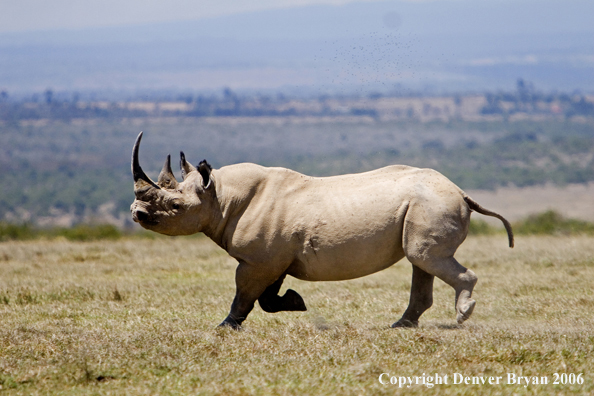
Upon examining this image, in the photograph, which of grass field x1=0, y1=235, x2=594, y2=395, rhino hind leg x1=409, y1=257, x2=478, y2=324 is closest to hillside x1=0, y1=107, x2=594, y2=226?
grass field x1=0, y1=235, x2=594, y2=395

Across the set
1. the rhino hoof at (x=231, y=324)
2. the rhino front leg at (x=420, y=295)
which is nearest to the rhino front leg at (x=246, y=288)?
the rhino hoof at (x=231, y=324)

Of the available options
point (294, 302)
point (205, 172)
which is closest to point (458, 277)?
point (294, 302)

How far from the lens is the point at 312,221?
8422mm

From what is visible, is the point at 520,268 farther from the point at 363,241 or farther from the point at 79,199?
the point at 79,199

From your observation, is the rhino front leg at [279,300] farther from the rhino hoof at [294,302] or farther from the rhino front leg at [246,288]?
the rhino front leg at [246,288]

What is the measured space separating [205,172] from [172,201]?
0.45m

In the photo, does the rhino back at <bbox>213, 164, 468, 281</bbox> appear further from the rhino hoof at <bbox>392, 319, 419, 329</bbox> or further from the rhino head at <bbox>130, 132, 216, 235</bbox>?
the rhino hoof at <bbox>392, 319, 419, 329</bbox>

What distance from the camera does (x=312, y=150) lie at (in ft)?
341

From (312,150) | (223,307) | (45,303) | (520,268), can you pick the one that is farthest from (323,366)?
(312,150)

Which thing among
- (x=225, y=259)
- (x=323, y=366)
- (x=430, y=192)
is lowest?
(x=225, y=259)

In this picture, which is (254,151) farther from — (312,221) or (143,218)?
(312,221)

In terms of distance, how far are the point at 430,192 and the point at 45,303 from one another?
16.5 ft

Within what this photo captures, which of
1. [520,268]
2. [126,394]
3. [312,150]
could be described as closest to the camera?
[126,394]

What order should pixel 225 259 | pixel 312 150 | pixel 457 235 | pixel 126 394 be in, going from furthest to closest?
pixel 312 150 < pixel 225 259 < pixel 457 235 < pixel 126 394
